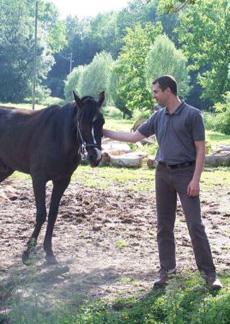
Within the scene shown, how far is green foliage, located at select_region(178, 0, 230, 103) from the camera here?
1743 inches

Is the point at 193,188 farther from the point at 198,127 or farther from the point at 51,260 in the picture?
the point at 51,260

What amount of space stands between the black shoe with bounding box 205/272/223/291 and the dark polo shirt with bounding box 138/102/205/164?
3.66 ft

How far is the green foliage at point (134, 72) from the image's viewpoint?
155ft

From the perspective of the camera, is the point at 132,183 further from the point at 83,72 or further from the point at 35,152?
the point at 83,72

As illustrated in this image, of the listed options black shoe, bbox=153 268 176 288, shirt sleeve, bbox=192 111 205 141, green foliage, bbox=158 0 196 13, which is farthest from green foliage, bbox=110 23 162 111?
shirt sleeve, bbox=192 111 205 141

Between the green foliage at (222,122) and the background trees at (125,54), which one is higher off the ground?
the background trees at (125,54)

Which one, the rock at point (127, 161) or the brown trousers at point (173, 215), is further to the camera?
the rock at point (127, 161)

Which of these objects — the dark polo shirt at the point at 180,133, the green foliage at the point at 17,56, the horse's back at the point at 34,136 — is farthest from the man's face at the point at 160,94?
the green foliage at the point at 17,56

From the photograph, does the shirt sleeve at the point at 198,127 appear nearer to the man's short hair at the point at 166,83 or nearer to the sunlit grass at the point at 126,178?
the man's short hair at the point at 166,83

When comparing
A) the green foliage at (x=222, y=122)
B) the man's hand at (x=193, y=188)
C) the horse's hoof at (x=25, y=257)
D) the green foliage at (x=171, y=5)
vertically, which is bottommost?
the green foliage at (x=222, y=122)

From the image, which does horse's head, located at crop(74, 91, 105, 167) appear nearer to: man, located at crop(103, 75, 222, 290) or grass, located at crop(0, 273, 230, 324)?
man, located at crop(103, 75, 222, 290)

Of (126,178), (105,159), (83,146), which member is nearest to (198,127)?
(83,146)

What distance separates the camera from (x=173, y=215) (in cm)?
537

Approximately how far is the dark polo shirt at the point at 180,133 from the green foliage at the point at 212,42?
39320 mm
